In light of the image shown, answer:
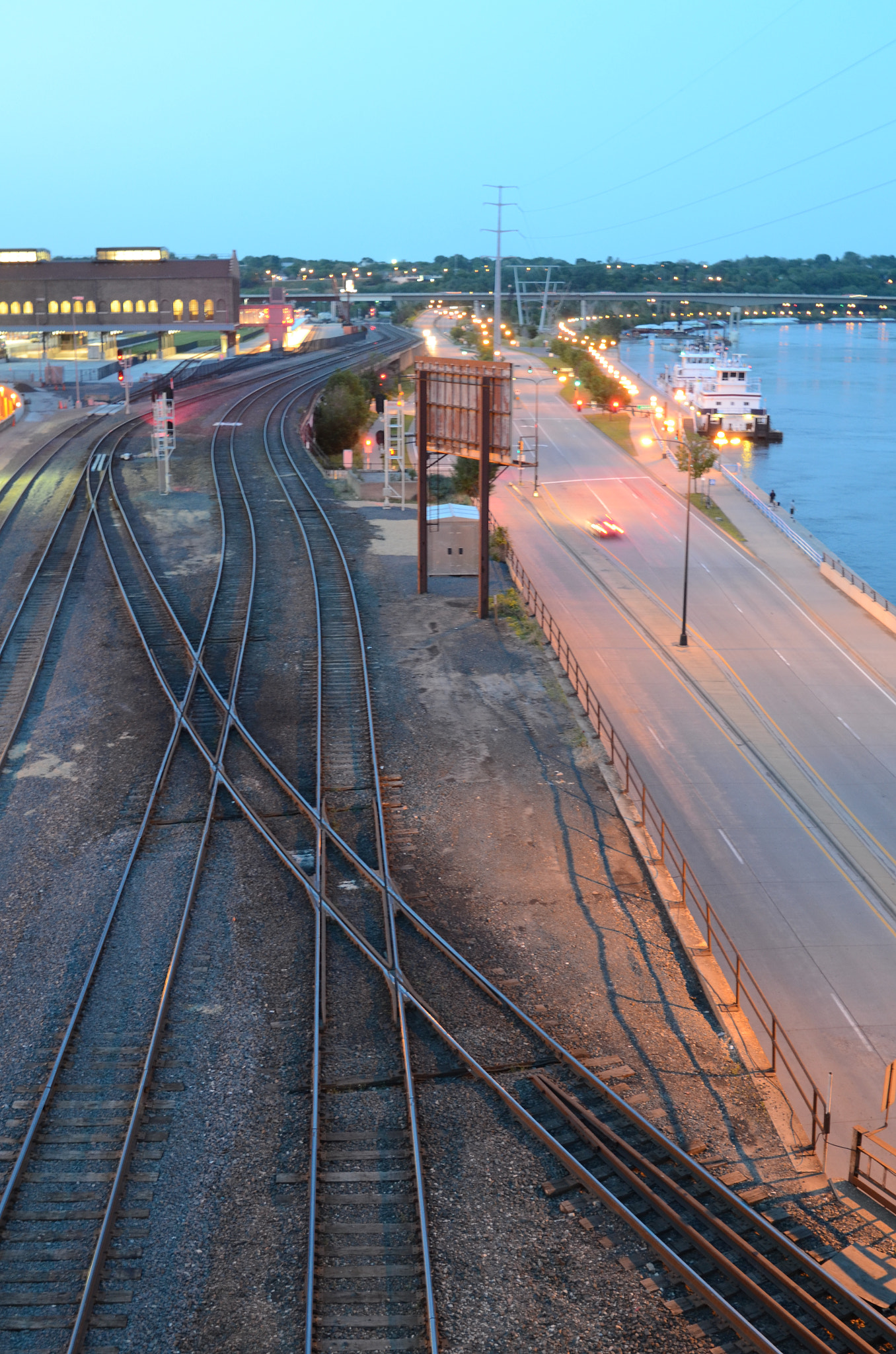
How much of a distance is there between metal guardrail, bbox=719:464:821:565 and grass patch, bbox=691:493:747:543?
176cm

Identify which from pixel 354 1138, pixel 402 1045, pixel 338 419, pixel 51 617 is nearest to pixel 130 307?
pixel 338 419

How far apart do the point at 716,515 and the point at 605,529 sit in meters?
A: 7.41

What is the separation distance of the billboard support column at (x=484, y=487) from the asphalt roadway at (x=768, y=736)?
9.53 ft

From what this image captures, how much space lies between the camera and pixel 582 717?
2405cm

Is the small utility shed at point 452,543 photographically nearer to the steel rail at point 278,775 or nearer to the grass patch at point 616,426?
the steel rail at point 278,775

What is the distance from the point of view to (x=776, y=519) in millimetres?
49344

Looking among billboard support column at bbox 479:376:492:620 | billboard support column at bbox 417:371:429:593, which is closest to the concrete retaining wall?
billboard support column at bbox 479:376:492:620

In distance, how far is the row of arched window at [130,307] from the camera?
326 ft

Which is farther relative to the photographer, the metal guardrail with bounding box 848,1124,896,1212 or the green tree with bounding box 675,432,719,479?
the green tree with bounding box 675,432,719,479

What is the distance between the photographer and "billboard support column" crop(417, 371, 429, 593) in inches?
1242

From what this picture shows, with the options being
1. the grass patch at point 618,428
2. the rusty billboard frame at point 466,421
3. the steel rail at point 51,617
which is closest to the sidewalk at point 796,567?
the grass patch at point 618,428

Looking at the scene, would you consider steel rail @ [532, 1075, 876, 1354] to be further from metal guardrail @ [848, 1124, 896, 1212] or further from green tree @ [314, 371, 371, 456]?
green tree @ [314, 371, 371, 456]

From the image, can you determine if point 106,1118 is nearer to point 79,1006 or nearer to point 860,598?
point 79,1006

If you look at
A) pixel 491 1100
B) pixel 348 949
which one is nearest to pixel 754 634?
pixel 348 949
